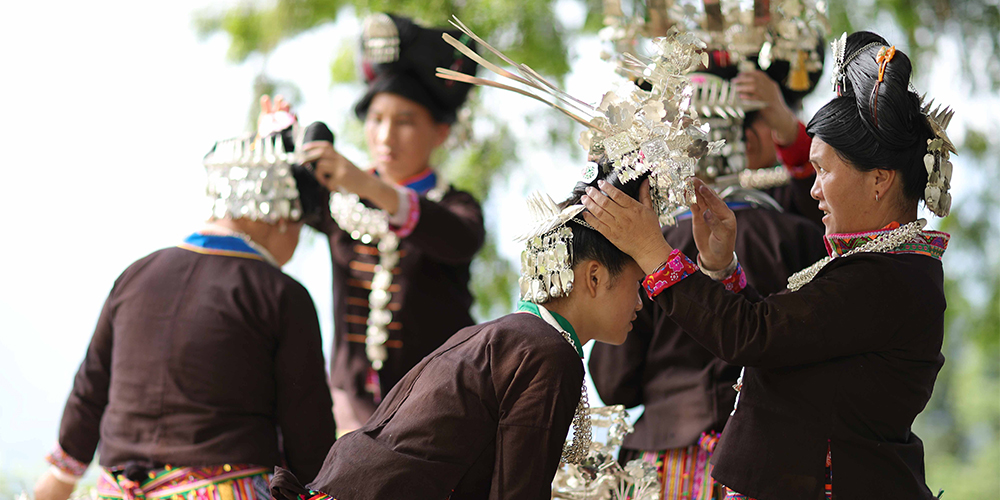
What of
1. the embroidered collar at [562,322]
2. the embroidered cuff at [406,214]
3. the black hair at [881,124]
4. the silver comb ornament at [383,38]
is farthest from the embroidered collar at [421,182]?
the black hair at [881,124]

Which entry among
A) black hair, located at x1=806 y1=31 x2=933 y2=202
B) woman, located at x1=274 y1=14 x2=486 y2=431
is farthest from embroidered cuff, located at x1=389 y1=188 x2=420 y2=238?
black hair, located at x1=806 y1=31 x2=933 y2=202

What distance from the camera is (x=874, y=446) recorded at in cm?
172

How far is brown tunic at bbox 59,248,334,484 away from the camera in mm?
2232

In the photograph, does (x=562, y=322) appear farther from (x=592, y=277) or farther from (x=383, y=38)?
(x=383, y=38)

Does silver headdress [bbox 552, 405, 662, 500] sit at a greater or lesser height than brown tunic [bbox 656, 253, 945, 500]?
lesser

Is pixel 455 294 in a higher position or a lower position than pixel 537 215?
lower

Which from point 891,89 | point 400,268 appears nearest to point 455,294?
point 400,268

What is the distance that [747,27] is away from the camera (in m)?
2.61

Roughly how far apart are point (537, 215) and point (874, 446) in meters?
0.79

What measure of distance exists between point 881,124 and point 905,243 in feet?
0.80

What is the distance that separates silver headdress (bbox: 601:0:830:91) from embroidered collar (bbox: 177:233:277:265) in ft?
3.96

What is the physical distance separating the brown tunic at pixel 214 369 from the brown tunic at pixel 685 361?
776mm

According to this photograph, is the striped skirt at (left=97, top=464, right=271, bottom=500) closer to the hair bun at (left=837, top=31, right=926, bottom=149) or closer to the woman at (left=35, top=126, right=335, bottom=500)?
the woman at (left=35, top=126, right=335, bottom=500)

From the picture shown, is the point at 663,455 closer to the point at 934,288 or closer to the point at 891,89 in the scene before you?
the point at 934,288
